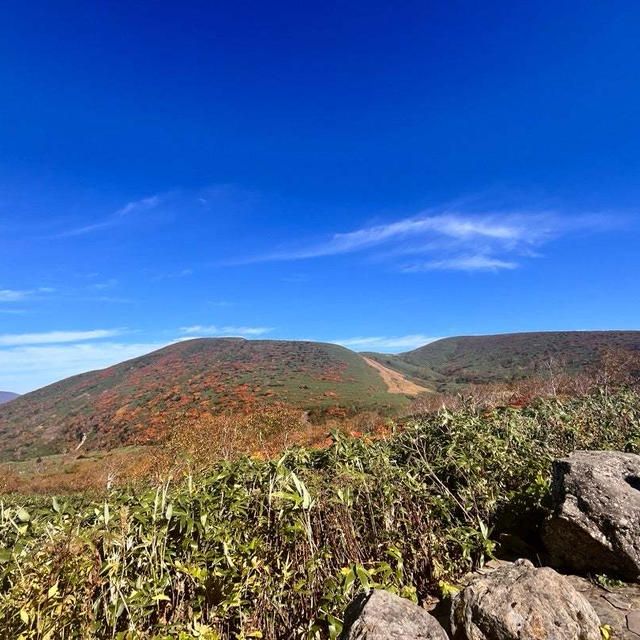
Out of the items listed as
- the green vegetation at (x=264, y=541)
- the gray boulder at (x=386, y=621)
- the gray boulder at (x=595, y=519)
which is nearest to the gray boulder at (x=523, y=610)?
the gray boulder at (x=386, y=621)

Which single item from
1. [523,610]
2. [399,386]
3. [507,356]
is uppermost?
[507,356]

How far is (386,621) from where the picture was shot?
241 cm

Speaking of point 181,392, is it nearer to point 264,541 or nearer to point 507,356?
point 264,541

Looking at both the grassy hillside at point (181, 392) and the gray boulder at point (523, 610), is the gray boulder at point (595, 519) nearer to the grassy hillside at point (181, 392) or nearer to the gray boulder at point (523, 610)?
the gray boulder at point (523, 610)

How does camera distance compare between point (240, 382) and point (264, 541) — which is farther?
point (240, 382)

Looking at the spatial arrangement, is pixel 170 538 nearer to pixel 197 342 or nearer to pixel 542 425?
pixel 542 425

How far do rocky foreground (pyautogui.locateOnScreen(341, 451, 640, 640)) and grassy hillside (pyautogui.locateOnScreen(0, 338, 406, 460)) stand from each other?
31.6 meters

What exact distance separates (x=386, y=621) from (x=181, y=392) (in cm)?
5093

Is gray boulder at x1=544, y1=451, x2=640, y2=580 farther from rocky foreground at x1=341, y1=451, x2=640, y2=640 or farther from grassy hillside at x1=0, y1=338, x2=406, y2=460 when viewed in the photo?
grassy hillside at x1=0, y1=338, x2=406, y2=460

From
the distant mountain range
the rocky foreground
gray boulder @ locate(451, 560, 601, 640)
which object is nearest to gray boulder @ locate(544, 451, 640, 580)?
the rocky foreground

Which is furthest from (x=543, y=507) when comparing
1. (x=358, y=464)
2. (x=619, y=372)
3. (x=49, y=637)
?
(x=619, y=372)

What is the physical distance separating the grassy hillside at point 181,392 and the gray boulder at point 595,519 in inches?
1243

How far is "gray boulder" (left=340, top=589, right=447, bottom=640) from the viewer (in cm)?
235

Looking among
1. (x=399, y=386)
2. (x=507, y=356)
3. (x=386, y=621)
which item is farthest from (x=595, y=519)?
(x=507, y=356)
